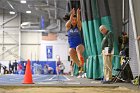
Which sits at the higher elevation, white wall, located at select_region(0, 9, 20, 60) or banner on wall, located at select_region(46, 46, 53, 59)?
white wall, located at select_region(0, 9, 20, 60)

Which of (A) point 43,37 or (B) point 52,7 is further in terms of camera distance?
(A) point 43,37

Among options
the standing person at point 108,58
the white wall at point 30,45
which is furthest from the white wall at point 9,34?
the standing person at point 108,58

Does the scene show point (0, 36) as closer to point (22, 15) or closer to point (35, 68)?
point (22, 15)

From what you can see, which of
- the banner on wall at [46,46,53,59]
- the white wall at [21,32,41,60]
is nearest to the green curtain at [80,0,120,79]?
the banner on wall at [46,46,53,59]

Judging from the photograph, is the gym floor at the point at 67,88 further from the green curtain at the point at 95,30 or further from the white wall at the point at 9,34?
the white wall at the point at 9,34

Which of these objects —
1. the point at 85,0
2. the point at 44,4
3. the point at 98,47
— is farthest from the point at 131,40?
the point at 44,4

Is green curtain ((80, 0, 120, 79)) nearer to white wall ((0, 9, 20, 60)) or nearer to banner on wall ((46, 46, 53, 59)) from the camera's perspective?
banner on wall ((46, 46, 53, 59))

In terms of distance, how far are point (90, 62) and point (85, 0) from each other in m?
2.50

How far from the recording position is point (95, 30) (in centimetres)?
1117

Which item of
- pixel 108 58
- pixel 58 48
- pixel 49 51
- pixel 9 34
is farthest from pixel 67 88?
pixel 9 34

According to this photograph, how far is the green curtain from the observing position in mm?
10391

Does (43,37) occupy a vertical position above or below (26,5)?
below

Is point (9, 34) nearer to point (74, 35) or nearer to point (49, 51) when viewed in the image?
point (49, 51)

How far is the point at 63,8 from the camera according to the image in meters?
28.3
